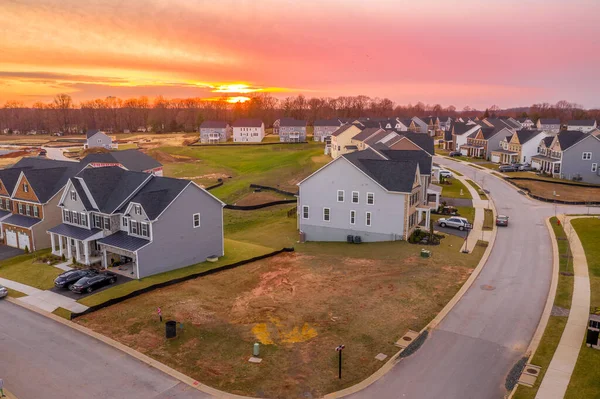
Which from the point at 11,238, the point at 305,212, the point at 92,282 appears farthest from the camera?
the point at 305,212

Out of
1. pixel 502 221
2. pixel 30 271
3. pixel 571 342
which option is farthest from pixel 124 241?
pixel 502 221

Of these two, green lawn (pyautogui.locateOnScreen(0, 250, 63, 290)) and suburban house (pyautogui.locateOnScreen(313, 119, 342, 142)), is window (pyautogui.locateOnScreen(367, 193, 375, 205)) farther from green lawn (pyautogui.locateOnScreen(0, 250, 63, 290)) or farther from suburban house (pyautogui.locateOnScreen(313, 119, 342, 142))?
suburban house (pyautogui.locateOnScreen(313, 119, 342, 142))

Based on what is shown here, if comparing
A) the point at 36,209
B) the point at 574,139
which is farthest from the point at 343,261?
the point at 574,139

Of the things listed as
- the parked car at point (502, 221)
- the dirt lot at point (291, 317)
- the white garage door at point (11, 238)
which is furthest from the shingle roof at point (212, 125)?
the dirt lot at point (291, 317)

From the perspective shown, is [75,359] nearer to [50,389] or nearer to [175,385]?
[50,389]

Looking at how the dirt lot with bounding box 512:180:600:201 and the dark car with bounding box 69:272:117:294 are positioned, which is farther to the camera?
the dirt lot with bounding box 512:180:600:201

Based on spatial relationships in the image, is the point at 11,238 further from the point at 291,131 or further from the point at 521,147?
the point at 291,131

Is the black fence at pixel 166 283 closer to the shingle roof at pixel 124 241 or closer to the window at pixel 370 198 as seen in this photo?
the shingle roof at pixel 124 241

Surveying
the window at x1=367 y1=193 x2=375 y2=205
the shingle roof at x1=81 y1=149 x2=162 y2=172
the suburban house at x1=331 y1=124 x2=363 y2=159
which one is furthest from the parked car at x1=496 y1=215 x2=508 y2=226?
the shingle roof at x1=81 y1=149 x2=162 y2=172
